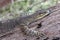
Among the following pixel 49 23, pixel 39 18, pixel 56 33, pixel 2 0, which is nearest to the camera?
pixel 56 33

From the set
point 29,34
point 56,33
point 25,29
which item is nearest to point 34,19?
point 25,29

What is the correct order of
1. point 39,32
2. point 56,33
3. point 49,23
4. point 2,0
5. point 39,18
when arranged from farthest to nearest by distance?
point 2,0
point 39,18
point 49,23
point 39,32
point 56,33

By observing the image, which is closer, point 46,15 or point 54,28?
point 54,28

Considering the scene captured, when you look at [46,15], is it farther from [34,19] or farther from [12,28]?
[12,28]

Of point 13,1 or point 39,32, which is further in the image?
point 13,1

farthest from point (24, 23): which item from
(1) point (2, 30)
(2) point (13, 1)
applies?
(2) point (13, 1)

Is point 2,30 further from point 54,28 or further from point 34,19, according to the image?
point 54,28

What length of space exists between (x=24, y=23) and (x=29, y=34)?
37 centimetres

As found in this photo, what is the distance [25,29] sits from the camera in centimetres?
206

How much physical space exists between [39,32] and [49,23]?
0.23m

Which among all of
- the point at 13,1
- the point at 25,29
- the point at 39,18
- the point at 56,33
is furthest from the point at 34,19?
the point at 13,1

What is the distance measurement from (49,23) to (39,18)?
246mm

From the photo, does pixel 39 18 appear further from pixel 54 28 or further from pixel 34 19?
pixel 54 28

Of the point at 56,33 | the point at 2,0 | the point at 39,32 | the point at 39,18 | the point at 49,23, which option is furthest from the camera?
the point at 2,0
